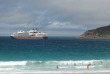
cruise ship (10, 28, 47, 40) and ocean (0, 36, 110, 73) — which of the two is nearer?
ocean (0, 36, 110, 73)

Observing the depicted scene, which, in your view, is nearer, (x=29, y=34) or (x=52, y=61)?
(x=52, y=61)

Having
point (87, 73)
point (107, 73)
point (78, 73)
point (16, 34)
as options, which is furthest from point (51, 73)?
point (16, 34)

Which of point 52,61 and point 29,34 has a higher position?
point 29,34

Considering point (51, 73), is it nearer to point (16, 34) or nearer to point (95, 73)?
point (95, 73)

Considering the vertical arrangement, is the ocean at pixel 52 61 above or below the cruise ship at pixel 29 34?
below

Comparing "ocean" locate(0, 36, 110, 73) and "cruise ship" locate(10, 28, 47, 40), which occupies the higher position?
"cruise ship" locate(10, 28, 47, 40)

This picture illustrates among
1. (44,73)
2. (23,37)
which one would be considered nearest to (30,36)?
(23,37)

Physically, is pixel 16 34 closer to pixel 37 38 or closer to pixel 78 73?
pixel 37 38

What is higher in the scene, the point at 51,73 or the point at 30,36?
the point at 30,36

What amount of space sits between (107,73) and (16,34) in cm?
12953

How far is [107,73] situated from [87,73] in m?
2.57

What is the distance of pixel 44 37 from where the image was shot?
133 meters

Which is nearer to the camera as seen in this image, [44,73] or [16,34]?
[44,73]

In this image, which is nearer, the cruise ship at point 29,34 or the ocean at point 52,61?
the ocean at point 52,61
